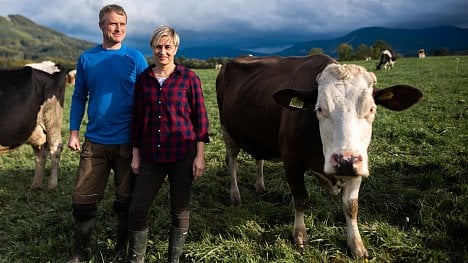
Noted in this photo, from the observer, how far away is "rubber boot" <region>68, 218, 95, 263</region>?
4.27 m

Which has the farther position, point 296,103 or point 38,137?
point 38,137

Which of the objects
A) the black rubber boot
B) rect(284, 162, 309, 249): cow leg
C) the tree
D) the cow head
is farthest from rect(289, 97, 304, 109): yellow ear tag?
the tree

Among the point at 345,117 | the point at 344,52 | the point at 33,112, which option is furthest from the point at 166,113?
the point at 344,52

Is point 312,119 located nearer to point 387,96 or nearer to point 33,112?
point 387,96

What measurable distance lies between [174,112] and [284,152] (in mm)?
1329

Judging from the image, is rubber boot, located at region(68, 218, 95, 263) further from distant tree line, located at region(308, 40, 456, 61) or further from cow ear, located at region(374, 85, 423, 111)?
distant tree line, located at region(308, 40, 456, 61)

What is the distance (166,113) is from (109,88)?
701mm

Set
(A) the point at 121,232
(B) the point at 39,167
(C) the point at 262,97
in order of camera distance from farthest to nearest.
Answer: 1. (B) the point at 39,167
2. (C) the point at 262,97
3. (A) the point at 121,232

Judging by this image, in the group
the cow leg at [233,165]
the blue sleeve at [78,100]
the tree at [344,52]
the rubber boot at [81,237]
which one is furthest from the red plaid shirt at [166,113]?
the tree at [344,52]

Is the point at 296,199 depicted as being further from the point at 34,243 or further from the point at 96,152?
the point at 34,243

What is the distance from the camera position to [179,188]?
3885mm

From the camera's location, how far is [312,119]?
156 inches

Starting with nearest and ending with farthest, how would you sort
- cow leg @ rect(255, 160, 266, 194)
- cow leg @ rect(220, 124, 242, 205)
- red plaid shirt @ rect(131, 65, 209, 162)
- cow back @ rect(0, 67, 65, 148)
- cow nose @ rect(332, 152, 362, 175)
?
cow nose @ rect(332, 152, 362, 175), red plaid shirt @ rect(131, 65, 209, 162), cow leg @ rect(220, 124, 242, 205), cow leg @ rect(255, 160, 266, 194), cow back @ rect(0, 67, 65, 148)

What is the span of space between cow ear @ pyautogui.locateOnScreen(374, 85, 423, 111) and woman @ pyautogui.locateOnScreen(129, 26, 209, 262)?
169cm
